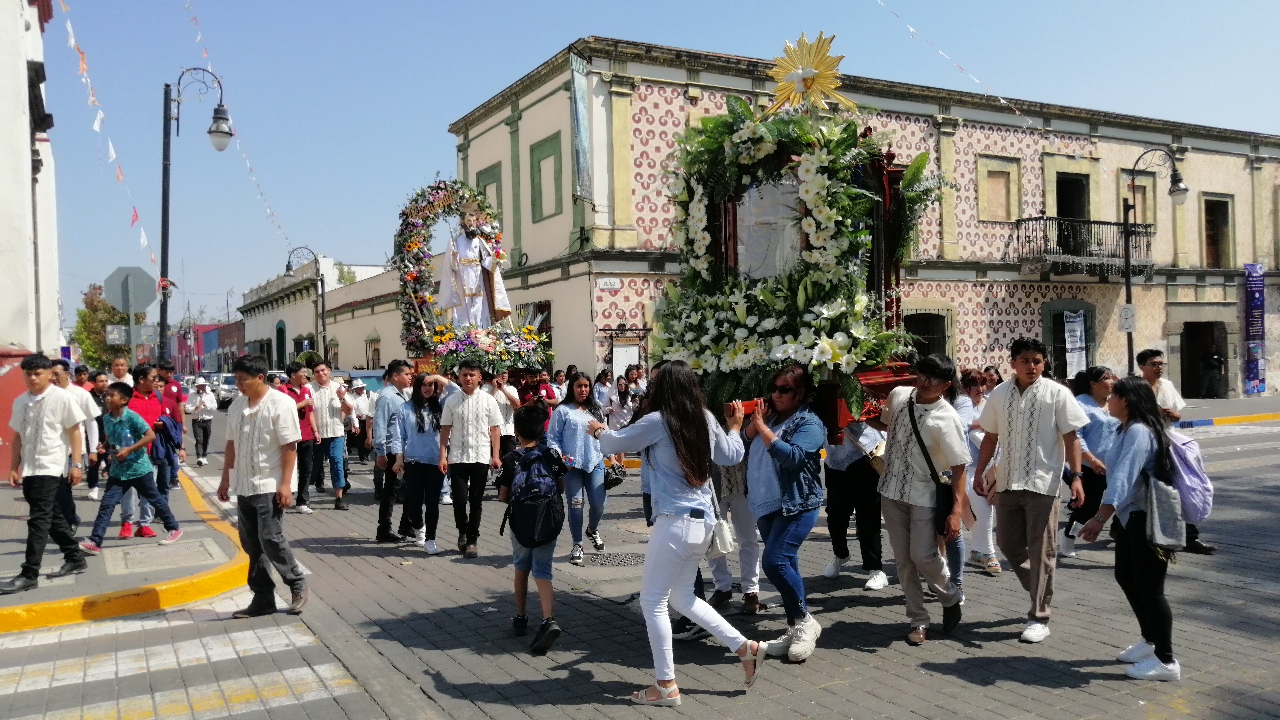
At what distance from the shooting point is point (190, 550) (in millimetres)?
8844

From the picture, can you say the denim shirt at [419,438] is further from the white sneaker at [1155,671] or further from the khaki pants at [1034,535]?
the white sneaker at [1155,671]

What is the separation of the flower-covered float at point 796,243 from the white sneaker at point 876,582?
163 centimetres

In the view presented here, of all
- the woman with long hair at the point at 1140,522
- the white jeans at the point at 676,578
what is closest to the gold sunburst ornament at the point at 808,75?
the woman with long hair at the point at 1140,522

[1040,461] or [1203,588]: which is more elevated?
[1040,461]

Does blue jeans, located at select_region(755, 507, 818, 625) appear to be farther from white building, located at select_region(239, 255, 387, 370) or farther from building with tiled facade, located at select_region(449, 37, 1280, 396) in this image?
white building, located at select_region(239, 255, 387, 370)

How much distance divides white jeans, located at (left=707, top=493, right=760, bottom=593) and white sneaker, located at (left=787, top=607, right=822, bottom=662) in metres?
0.84

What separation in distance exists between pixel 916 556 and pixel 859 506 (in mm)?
1708

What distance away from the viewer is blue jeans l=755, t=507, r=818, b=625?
220 inches

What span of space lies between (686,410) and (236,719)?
2757 millimetres

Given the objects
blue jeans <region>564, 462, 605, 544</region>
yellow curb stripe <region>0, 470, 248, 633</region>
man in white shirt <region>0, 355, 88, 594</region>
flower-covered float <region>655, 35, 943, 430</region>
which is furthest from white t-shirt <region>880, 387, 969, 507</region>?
man in white shirt <region>0, 355, 88, 594</region>

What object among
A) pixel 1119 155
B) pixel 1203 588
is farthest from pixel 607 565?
pixel 1119 155

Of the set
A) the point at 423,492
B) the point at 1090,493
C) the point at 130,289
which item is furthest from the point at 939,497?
A: the point at 130,289

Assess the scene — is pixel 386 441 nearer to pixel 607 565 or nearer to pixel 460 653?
pixel 607 565

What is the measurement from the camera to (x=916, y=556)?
5930 millimetres
